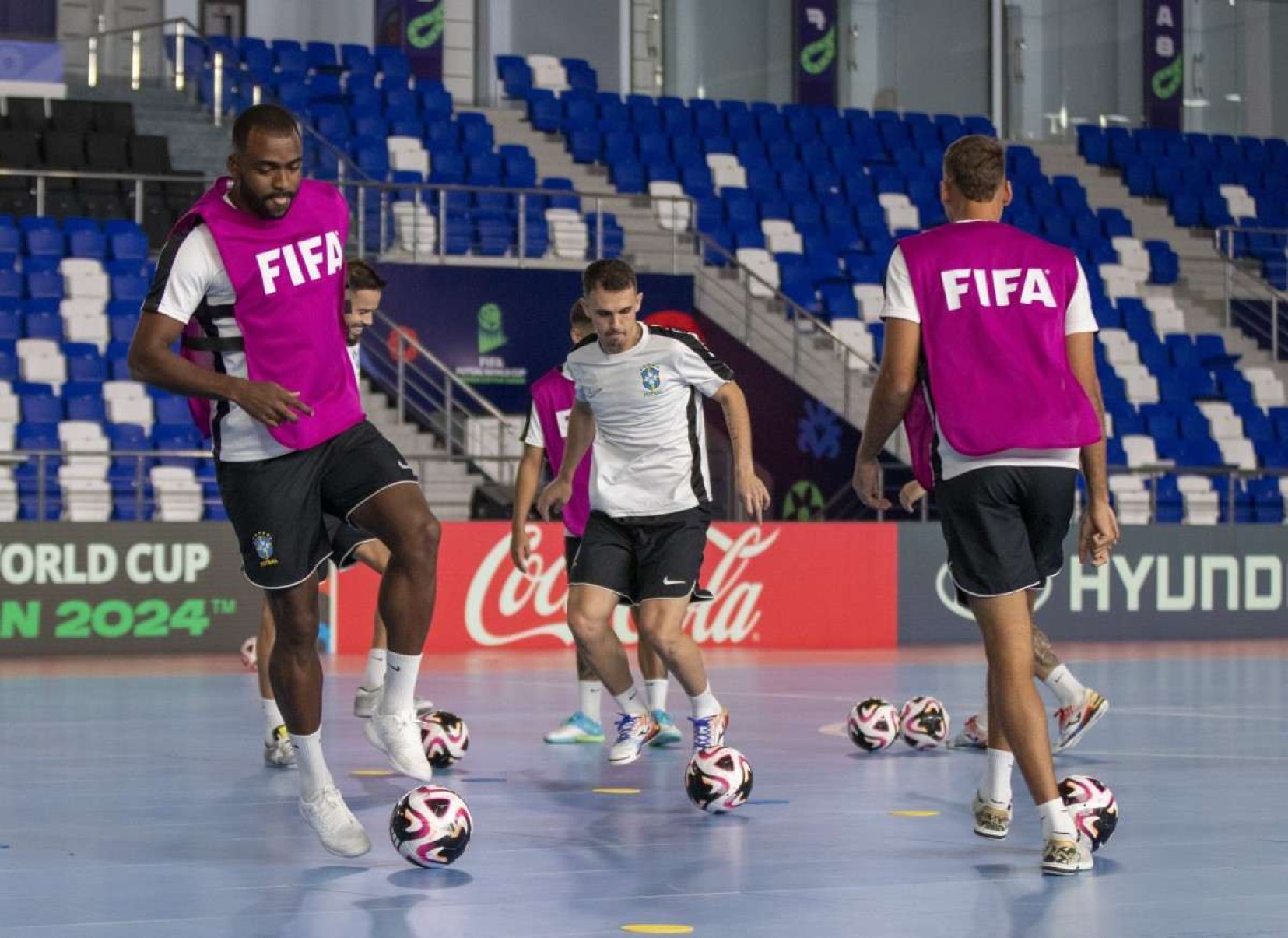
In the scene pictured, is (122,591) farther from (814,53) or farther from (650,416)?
(814,53)

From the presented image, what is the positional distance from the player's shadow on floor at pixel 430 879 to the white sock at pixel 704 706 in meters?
2.25

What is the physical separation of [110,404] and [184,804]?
39.1 ft

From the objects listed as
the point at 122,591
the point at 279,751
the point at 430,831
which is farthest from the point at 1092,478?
the point at 122,591

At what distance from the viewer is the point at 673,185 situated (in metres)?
25.8

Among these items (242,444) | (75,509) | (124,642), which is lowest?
(124,642)

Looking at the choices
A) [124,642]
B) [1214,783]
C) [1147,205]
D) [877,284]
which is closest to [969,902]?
[1214,783]

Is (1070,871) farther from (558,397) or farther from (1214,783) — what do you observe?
(558,397)

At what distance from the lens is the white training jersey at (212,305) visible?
6152 millimetres

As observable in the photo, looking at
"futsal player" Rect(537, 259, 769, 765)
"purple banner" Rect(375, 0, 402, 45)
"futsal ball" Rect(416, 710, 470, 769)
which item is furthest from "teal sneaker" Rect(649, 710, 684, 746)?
"purple banner" Rect(375, 0, 402, 45)

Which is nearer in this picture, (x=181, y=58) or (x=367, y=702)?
(x=367, y=702)

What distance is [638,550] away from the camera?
28.4ft

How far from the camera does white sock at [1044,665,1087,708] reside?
30.0 ft

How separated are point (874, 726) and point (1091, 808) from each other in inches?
123

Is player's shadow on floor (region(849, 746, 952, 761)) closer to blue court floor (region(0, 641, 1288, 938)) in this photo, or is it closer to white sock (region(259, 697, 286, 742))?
blue court floor (region(0, 641, 1288, 938))
